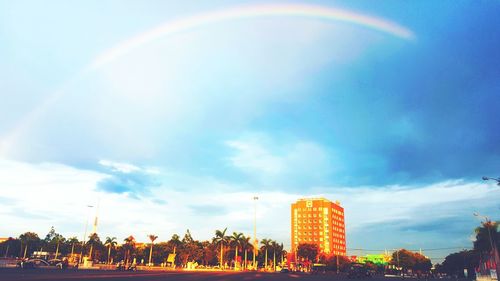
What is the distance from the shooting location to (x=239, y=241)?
4811 inches

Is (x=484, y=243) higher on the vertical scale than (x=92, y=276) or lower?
higher

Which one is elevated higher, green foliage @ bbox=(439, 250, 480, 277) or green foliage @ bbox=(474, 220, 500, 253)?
green foliage @ bbox=(474, 220, 500, 253)

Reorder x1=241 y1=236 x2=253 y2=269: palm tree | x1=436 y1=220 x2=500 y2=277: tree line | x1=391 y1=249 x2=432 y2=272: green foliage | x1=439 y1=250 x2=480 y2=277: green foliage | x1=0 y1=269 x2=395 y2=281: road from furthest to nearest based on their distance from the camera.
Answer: x1=391 y1=249 x2=432 y2=272: green foliage, x1=439 y1=250 x2=480 y2=277: green foliage, x1=241 y1=236 x2=253 y2=269: palm tree, x1=436 y1=220 x2=500 y2=277: tree line, x1=0 y1=269 x2=395 y2=281: road

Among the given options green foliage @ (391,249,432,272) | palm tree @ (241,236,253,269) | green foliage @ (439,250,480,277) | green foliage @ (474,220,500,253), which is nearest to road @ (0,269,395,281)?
green foliage @ (474,220,500,253)

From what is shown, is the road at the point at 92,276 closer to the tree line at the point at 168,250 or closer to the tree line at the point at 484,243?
the tree line at the point at 484,243

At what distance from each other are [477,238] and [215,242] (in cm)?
7406

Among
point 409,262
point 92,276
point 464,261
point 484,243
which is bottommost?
point 409,262

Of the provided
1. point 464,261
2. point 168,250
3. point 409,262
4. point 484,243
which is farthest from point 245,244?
point 409,262

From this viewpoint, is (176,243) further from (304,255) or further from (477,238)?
(477,238)

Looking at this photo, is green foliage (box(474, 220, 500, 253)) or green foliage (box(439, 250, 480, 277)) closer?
green foliage (box(474, 220, 500, 253))

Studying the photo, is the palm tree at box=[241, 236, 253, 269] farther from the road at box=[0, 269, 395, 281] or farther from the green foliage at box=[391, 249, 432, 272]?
the green foliage at box=[391, 249, 432, 272]

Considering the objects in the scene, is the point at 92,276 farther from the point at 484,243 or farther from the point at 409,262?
the point at 409,262

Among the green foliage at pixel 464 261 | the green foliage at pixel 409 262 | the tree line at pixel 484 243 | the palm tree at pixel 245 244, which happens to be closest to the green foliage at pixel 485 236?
the tree line at pixel 484 243

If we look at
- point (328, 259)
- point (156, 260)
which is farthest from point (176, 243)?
point (328, 259)
